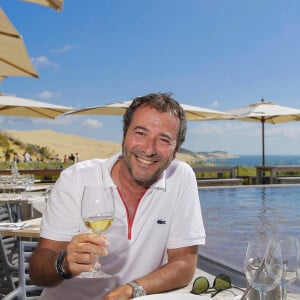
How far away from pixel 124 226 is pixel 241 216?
6.35 meters

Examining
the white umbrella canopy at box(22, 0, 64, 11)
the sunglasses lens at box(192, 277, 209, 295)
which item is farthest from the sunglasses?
the white umbrella canopy at box(22, 0, 64, 11)

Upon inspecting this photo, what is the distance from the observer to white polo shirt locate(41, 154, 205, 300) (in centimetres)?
202

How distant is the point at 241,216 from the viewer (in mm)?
8055

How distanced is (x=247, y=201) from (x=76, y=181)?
27.1 ft

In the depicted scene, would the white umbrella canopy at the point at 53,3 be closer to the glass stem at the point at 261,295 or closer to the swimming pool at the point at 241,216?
the swimming pool at the point at 241,216

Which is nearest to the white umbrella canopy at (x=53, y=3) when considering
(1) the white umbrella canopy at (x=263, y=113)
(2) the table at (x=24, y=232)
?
(2) the table at (x=24, y=232)

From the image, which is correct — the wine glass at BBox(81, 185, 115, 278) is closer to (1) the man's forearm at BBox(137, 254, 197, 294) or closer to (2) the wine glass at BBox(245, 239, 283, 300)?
(1) the man's forearm at BBox(137, 254, 197, 294)

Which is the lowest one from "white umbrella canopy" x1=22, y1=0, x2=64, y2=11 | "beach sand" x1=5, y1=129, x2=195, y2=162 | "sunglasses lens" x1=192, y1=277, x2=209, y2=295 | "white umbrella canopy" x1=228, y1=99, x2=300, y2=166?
"sunglasses lens" x1=192, y1=277, x2=209, y2=295

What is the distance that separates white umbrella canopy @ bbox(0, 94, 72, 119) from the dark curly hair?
333 inches

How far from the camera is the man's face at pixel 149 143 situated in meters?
2.08

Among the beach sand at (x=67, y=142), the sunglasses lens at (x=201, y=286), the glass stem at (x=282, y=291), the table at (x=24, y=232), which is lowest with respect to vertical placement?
the table at (x=24, y=232)

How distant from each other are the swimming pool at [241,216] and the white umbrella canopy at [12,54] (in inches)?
117

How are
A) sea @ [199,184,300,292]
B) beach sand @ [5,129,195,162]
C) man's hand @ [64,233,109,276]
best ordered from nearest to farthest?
man's hand @ [64,233,109,276], sea @ [199,184,300,292], beach sand @ [5,129,195,162]

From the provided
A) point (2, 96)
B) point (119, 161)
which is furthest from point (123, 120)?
point (2, 96)
